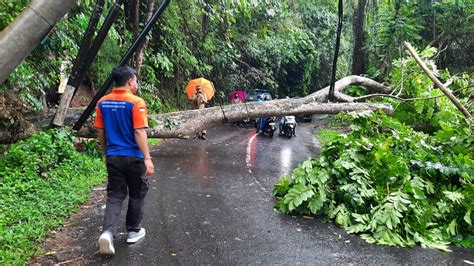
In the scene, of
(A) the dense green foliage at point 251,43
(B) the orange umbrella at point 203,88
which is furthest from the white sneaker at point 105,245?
(B) the orange umbrella at point 203,88

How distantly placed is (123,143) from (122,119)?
0.27 meters

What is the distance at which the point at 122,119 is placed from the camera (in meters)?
4.25

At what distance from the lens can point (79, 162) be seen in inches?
294

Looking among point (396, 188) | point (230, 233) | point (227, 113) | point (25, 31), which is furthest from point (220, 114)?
point (25, 31)

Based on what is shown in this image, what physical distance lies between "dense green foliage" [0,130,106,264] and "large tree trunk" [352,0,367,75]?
54.3ft

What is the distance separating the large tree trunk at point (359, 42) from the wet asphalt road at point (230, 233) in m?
14.9

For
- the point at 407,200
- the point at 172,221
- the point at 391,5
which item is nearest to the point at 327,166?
the point at 407,200

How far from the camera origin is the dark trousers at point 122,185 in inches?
167

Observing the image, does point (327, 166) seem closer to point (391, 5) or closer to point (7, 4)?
point (7, 4)

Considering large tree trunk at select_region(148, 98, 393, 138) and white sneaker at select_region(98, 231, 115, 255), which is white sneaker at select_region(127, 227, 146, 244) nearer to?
white sneaker at select_region(98, 231, 115, 255)

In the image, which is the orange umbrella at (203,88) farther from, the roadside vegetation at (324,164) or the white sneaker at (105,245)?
the white sneaker at (105,245)

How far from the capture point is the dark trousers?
4.25 metres

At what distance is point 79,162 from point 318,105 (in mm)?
6774

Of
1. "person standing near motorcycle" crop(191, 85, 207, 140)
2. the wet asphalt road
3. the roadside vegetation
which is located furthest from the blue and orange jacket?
"person standing near motorcycle" crop(191, 85, 207, 140)
